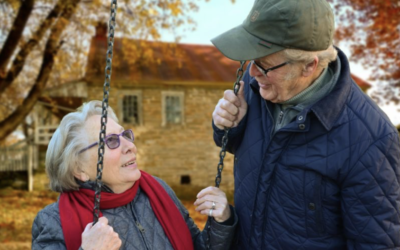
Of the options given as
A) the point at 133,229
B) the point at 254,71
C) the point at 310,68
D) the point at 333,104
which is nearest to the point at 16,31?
the point at 133,229

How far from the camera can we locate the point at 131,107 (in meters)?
14.5

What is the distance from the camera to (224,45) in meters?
1.82

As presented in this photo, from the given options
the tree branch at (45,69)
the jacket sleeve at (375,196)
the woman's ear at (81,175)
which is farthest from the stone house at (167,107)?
the jacket sleeve at (375,196)

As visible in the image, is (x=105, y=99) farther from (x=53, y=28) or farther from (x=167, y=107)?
(x=167, y=107)

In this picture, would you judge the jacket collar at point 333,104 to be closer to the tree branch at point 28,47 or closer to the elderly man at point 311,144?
the elderly man at point 311,144

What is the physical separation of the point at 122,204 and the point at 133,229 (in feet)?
0.51

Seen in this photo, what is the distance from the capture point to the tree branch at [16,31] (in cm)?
860

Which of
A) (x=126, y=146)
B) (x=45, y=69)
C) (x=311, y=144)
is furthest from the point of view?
(x=45, y=69)

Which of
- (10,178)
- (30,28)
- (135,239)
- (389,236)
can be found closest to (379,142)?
(389,236)

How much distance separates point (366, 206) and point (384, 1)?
1275cm

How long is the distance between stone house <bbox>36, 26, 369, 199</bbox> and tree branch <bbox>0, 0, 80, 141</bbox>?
370 centimetres

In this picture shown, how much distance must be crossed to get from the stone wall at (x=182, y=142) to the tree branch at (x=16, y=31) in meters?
5.37

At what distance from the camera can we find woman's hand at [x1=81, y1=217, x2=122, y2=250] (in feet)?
6.01

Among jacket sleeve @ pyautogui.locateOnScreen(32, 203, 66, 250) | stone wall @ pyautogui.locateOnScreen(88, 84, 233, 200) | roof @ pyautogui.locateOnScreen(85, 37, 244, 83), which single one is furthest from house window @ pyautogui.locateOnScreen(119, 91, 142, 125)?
jacket sleeve @ pyautogui.locateOnScreen(32, 203, 66, 250)
